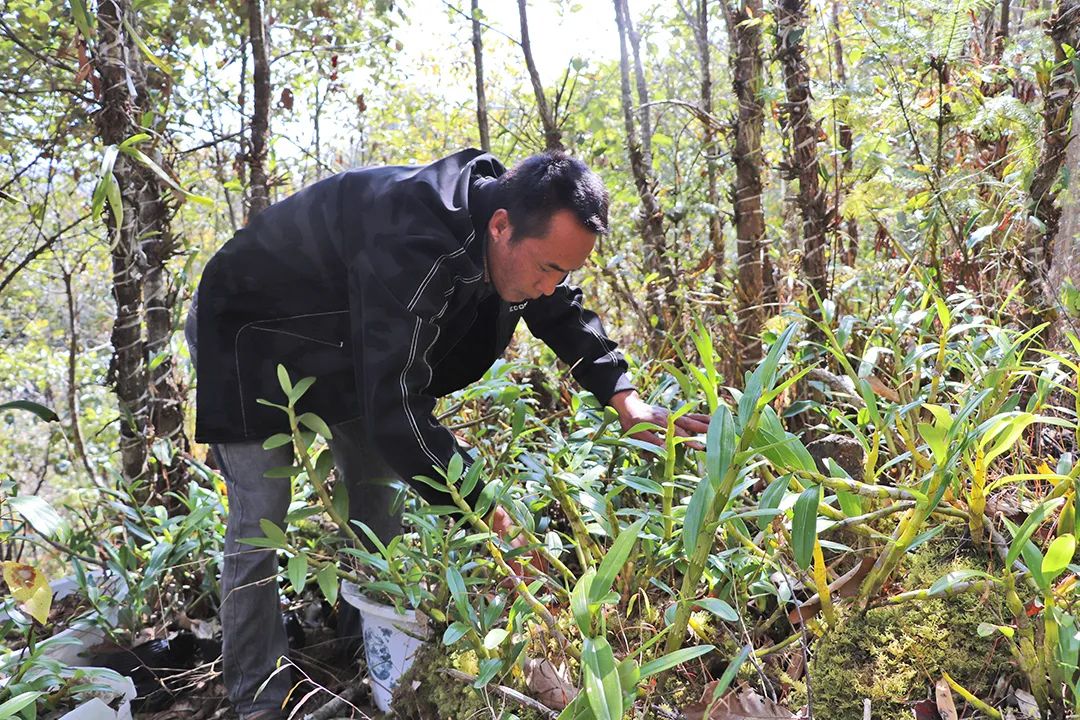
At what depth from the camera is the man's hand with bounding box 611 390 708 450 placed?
189 cm

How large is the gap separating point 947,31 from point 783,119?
1.89 ft

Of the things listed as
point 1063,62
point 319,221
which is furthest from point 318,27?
point 1063,62

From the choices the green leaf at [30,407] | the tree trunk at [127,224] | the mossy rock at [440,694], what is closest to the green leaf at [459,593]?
the mossy rock at [440,694]

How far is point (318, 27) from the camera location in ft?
15.9

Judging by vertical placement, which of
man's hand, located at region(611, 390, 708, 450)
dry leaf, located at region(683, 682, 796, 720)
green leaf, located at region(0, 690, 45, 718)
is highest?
man's hand, located at region(611, 390, 708, 450)

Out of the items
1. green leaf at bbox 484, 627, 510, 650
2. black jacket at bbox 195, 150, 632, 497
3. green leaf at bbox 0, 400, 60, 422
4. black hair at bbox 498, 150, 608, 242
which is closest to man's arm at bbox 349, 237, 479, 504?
black jacket at bbox 195, 150, 632, 497

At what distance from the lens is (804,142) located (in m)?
2.58

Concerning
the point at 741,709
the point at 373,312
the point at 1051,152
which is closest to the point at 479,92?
the point at 373,312

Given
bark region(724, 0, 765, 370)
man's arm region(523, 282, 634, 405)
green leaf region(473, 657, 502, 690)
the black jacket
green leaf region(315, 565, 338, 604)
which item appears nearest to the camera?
green leaf region(473, 657, 502, 690)

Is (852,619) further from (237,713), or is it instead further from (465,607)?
(237,713)

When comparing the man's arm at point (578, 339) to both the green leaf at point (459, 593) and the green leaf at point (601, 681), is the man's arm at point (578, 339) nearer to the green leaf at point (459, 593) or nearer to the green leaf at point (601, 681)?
the green leaf at point (459, 593)

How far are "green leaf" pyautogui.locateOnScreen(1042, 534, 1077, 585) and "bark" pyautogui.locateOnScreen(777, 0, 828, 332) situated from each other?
64.1 inches

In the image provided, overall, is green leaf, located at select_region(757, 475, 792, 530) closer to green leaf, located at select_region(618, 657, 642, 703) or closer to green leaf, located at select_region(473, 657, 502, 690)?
green leaf, located at select_region(618, 657, 642, 703)

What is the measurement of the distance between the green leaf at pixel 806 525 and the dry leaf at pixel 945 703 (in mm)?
324
